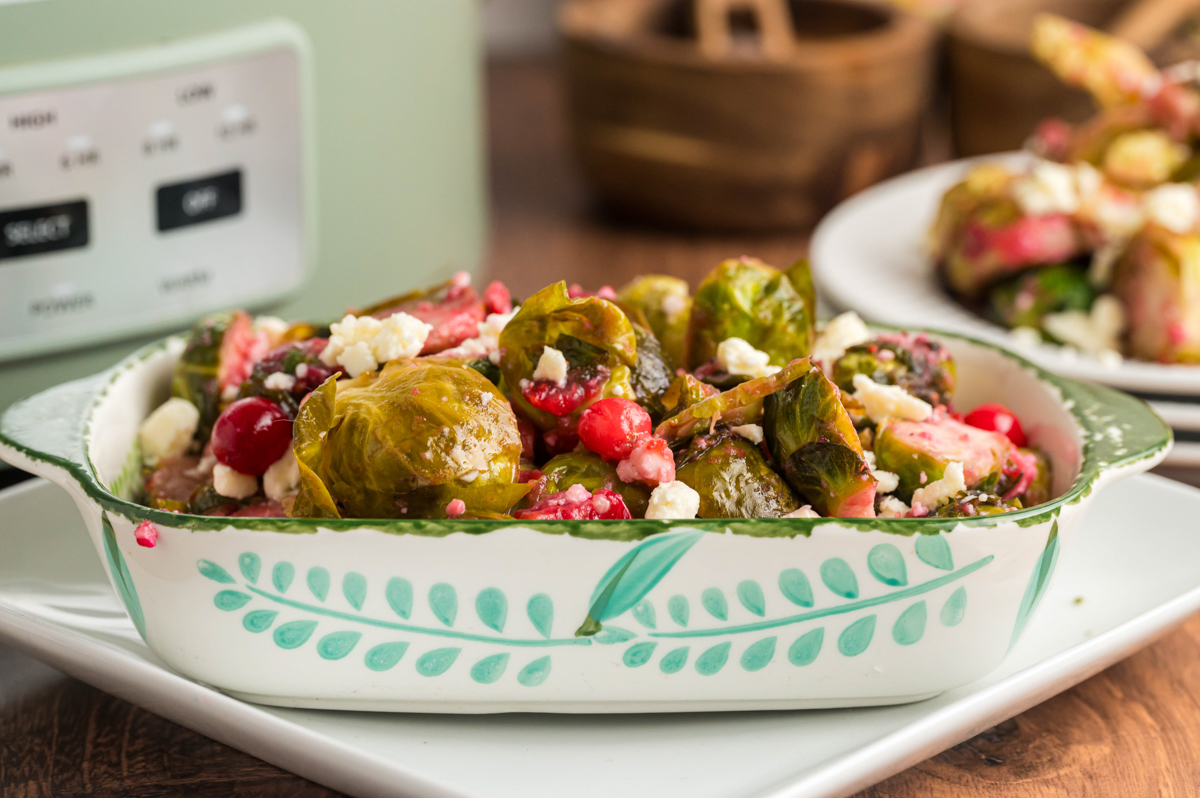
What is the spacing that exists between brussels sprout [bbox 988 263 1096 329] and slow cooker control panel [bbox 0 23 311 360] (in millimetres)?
682

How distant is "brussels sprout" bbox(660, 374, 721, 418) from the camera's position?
664mm

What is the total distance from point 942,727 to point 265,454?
1.22 feet

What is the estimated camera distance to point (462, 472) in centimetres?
58

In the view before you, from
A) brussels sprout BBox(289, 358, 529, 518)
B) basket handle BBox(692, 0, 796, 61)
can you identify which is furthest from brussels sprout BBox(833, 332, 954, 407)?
basket handle BBox(692, 0, 796, 61)

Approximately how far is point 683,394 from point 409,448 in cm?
16

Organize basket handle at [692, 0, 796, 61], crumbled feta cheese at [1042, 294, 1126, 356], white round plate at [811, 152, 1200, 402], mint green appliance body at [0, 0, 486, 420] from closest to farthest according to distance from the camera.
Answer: mint green appliance body at [0, 0, 486, 420] → white round plate at [811, 152, 1200, 402] → crumbled feta cheese at [1042, 294, 1126, 356] → basket handle at [692, 0, 796, 61]

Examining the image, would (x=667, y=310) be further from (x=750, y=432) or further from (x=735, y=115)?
(x=735, y=115)

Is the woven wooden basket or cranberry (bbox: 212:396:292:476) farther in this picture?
the woven wooden basket

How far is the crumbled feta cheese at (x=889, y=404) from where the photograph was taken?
695mm

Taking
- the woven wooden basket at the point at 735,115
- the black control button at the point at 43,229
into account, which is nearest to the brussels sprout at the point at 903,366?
the black control button at the point at 43,229

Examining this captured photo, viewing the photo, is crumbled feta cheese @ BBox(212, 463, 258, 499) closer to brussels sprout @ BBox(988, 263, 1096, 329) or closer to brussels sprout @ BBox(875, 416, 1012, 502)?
brussels sprout @ BBox(875, 416, 1012, 502)

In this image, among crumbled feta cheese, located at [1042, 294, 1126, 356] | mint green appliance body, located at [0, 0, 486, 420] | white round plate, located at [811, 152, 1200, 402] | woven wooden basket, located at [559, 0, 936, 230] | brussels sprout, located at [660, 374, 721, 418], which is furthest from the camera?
woven wooden basket, located at [559, 0, 936, 230]

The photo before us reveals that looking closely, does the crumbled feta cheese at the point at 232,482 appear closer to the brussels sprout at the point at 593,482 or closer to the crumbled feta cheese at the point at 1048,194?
the brussels sprout at the point at 593,482

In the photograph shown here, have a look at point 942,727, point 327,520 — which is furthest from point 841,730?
point 327,520
